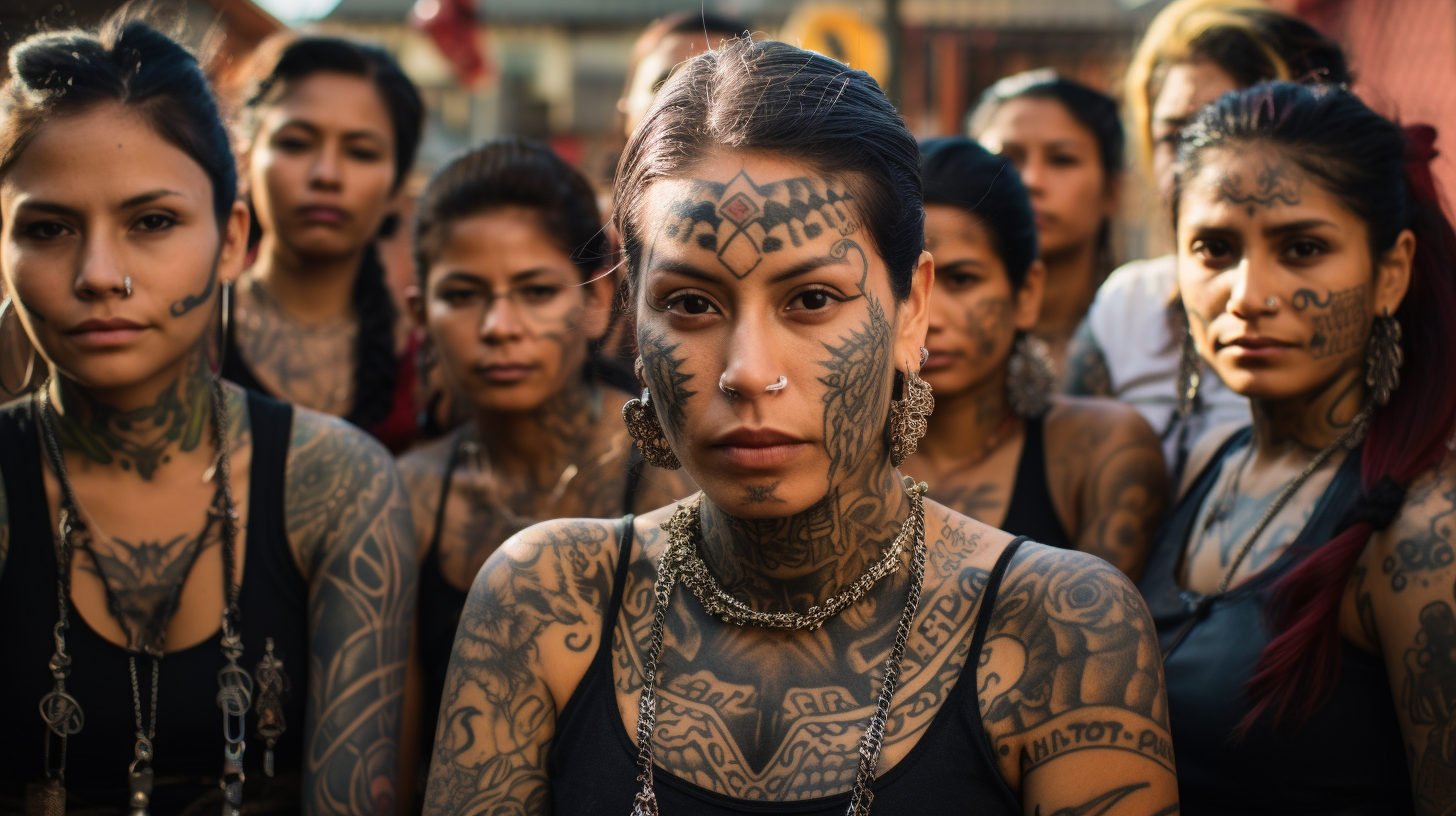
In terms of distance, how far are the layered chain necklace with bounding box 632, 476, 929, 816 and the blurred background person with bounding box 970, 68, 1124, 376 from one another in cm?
277

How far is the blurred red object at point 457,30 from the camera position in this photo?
18359 millimetres

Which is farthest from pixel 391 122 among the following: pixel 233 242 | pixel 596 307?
pixel 233 242

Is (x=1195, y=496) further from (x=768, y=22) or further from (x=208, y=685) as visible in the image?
(x=768, y=22)

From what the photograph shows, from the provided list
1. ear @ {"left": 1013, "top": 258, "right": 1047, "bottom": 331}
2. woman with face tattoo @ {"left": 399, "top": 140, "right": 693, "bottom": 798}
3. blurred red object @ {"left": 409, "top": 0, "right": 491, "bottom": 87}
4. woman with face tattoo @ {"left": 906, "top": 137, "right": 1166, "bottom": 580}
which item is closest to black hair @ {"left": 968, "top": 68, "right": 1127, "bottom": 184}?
woman with face tattoo @ {"left": 906, "top": 137, "right": 1166, "bottom": 580}

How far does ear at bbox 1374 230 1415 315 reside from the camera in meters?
3.36

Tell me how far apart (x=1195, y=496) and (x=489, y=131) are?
2286 cm

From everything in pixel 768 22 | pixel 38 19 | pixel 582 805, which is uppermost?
pixel 768 22

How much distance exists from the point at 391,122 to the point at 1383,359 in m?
3.87

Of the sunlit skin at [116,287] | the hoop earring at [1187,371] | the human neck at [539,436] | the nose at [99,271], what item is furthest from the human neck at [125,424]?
the hoop earring at [1187,371]

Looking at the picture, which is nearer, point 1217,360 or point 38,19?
point 1217,360

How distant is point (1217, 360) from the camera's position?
11.4 ft

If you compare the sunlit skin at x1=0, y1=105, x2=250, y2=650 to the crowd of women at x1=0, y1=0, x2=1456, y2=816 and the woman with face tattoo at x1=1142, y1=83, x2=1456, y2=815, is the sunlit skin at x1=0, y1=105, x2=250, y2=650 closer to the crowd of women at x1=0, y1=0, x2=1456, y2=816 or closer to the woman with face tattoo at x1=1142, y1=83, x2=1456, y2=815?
the crowd of women at x1=0, y1=0, x2=1456, y2=816

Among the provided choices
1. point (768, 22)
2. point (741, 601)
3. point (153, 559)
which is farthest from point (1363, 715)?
point (768, 22)

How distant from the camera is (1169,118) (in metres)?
4.94
